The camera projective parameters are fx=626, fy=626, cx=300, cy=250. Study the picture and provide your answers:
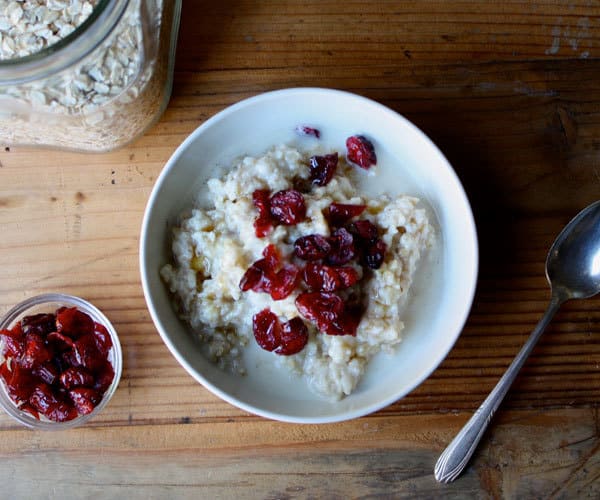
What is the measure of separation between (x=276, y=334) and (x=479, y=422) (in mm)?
623

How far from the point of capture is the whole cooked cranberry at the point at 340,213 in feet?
4.69

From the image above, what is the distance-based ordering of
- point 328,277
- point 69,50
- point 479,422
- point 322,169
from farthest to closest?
point 479,422, point 322,169, point 328,277, point 69,50

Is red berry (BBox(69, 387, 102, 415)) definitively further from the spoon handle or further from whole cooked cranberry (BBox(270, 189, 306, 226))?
the spoon handle

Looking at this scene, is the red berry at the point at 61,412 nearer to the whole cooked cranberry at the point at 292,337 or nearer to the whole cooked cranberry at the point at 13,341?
the whole cooked cranberry at the point at 13,341

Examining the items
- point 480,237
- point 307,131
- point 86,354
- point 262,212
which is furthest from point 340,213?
point 86,354

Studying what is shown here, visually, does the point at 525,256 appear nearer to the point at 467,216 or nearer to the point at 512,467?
the point at 467,216

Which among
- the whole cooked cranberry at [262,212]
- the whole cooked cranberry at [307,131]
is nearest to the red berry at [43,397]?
the whole cooked cranberry at [262,212]

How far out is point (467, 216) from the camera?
148 centimetres

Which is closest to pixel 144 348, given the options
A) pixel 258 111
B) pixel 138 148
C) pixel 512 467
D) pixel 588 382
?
pixel 138 148

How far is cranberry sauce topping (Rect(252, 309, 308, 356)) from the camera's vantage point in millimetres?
1414

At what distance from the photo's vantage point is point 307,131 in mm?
1596

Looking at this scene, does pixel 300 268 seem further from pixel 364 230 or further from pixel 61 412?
pixel 61 412

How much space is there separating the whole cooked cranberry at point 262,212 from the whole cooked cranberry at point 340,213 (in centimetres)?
14

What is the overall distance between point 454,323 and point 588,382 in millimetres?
528
